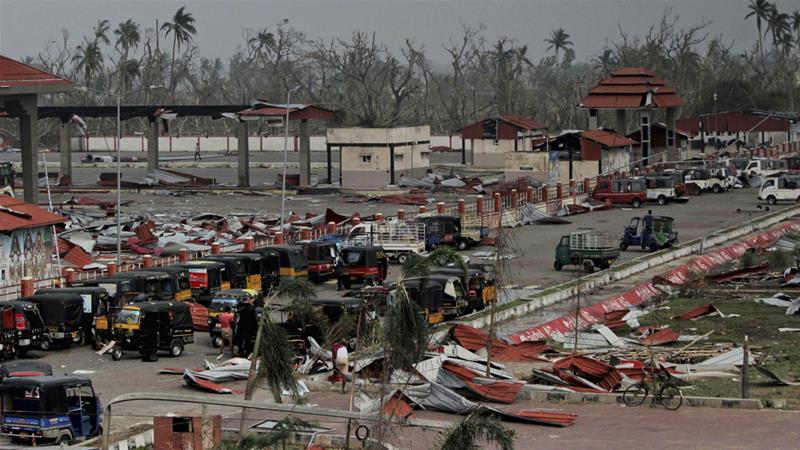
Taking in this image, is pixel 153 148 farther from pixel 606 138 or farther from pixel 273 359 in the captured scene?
pixel 273 359

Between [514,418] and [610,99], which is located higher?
[610,99]

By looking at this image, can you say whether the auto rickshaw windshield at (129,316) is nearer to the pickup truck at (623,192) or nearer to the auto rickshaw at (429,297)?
the auto rickshaw at (429,297)

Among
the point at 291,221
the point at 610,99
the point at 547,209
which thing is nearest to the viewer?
the point at 291,221

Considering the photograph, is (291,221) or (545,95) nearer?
(291,221)

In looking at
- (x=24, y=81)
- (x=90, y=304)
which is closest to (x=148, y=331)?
(x=90, y=304)

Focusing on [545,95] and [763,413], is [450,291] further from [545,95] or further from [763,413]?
[545,95]

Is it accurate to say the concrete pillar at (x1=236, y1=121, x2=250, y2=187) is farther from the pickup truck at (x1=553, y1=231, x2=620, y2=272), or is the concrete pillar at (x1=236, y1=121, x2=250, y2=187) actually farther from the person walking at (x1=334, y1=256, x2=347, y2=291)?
the person walking at (x1=334, y1=256, x2=347, y2=291)

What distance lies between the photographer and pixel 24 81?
6481cm

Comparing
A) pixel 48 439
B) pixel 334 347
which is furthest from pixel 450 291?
pixel 48 439

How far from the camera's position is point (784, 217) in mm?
72375

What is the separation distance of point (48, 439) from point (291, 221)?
137ft

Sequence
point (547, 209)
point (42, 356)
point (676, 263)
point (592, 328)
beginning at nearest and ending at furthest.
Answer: point (42, 356)
point (592, 328)
point (676, 263)
point (547, 209)

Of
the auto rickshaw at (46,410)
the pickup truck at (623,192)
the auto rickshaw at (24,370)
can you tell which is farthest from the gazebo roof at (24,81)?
the auto rickshaw at (46,410)

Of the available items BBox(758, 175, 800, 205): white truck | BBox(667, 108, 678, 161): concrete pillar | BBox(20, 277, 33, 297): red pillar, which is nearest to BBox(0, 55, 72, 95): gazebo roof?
BBox(20, 277, 33, 297): red pillar
